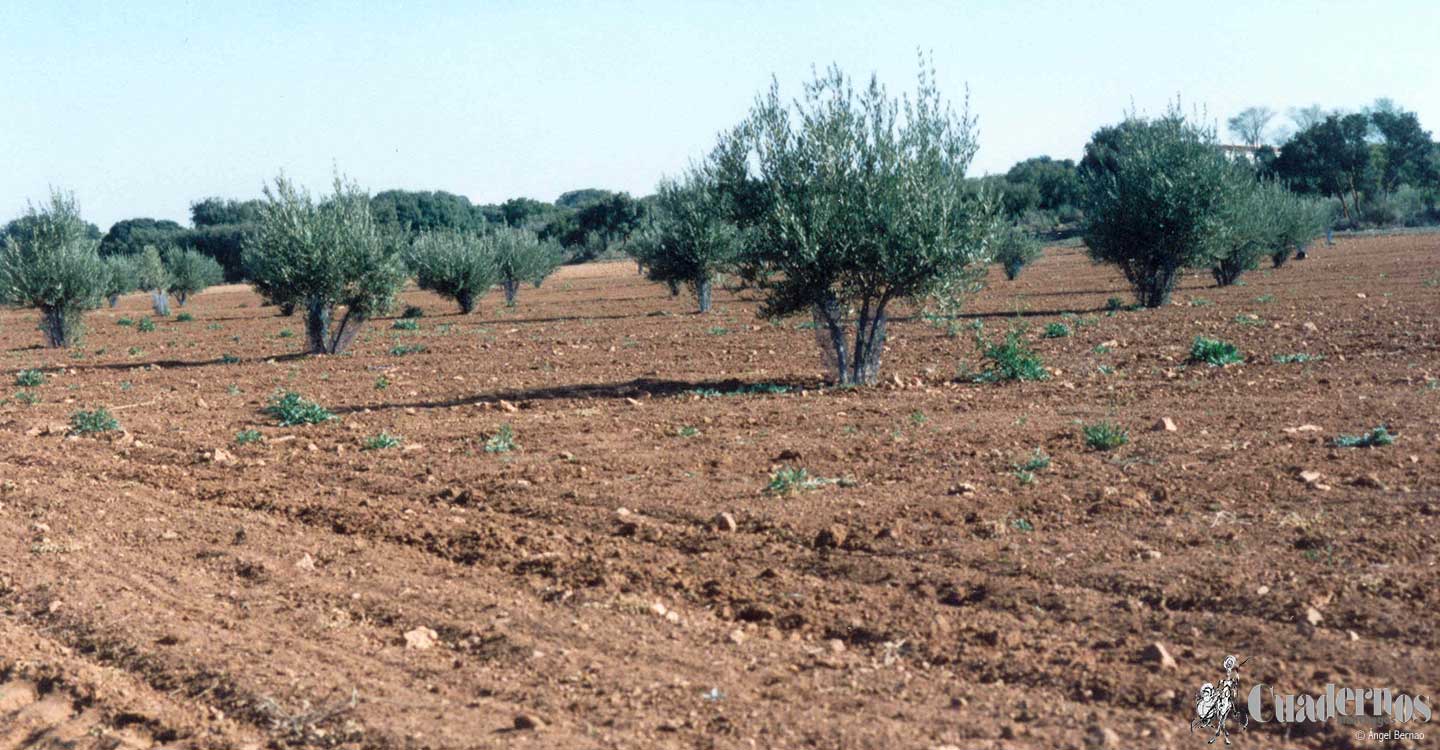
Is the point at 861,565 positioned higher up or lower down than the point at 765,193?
lower down

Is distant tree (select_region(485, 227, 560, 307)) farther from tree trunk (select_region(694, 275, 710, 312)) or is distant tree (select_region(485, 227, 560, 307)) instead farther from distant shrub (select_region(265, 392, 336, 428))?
distant shrub (select_region(265, 392, 336, 428))

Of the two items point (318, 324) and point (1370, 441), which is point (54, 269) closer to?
point (318, 324)

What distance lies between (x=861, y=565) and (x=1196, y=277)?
1512 inches

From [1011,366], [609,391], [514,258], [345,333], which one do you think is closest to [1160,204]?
[1011,366]

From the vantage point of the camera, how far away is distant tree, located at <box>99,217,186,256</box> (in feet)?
321

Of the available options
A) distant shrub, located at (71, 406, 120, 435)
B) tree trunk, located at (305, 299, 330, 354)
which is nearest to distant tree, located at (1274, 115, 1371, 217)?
tree trunk, located at (305, 299, 330, 354)

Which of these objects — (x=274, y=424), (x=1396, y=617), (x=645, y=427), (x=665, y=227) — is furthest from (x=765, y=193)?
(x=665, y=227)


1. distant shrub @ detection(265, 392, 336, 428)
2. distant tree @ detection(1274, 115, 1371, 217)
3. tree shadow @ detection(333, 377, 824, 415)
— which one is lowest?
tree shadow @ detection(333, 377, 824, 415)

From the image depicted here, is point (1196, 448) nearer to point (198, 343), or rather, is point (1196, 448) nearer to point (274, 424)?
point (274, 424)

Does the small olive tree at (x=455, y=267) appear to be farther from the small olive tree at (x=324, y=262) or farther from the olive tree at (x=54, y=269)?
the small olive tree at (x=324, y=262)

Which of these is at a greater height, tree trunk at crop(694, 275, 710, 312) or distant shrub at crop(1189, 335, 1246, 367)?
tree trunk at crop(694, 275, 710, 312)

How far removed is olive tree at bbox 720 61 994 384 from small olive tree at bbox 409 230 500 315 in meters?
26.3

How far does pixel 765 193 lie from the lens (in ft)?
55.5

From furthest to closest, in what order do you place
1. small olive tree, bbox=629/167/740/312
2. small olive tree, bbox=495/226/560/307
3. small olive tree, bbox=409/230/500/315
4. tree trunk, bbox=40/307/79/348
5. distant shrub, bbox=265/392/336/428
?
small olive tree, bbox=495/226/560/307
small olive tree, bbox=409/230/500/315
small olive tree, bbox=629/167/740/312
tree trunk, bbox=40/307/79/348
distant shrub, bbox=265/392/336/428
